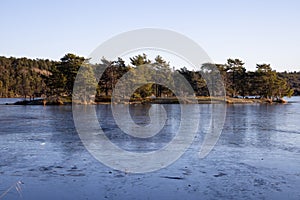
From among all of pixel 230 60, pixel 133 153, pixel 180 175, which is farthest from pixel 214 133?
pixel 230 60

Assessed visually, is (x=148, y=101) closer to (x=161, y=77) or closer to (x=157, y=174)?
(x=161, y=77)

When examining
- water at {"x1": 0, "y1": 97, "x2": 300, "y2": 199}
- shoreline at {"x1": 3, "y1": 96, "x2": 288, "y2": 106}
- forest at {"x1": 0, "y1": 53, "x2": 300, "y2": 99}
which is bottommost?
water at {"x1": 0, "y1": 97, "x2": 300, "y2": 199}

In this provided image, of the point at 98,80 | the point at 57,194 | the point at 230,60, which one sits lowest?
the point at 57,194

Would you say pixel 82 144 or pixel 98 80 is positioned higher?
pixel 98 80

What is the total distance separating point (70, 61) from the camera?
72.9 metres

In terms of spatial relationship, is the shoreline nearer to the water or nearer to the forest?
the forest

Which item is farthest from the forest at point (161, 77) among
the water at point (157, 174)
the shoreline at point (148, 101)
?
the water at point (157, 174)

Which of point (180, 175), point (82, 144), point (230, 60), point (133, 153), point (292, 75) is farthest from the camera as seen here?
point (292, 75)

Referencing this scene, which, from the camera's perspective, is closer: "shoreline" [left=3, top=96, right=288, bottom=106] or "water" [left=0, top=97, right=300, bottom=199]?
"water" [left=0, top=97, right=300, bottom=199]

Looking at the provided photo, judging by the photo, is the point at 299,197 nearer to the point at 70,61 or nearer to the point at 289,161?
the point at 289,161

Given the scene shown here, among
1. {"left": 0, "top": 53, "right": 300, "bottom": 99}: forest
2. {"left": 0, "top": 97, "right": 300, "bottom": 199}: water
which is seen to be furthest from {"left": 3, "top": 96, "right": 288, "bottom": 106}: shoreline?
{"left": 0, "top": 97, "right": 300, "bottom": 199}: water

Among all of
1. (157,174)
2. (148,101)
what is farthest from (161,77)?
(157,174)

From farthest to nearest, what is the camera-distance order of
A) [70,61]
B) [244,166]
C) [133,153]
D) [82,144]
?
[70,61]
[82,144]
[133,153]
[244,166]

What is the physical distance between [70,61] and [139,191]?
65841mm
